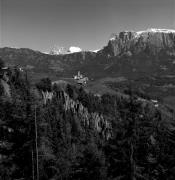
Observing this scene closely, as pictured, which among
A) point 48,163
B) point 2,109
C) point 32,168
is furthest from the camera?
point 2,109

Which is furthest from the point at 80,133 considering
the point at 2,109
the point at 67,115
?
the point at 2,109

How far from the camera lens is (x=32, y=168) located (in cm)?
4175

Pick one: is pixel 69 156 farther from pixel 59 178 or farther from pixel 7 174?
pixel 7 174

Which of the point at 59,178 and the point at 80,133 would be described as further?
the point at 80,133

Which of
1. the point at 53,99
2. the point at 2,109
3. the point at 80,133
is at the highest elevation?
the point at 2,109

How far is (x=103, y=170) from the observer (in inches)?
1718

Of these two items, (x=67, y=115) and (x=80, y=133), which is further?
(x=67, y=115)

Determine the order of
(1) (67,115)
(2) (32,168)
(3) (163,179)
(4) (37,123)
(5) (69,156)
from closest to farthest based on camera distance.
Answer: (4) (37,123), (2) (32,168), (3) (163,179), (5) (69,156), (1) (67,115)

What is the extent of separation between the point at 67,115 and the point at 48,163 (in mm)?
145783

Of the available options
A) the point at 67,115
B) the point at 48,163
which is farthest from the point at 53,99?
the point at 48,163

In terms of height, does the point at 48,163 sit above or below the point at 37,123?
below

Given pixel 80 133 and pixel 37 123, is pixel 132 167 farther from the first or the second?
pixel 80 133

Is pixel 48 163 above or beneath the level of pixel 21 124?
beneath

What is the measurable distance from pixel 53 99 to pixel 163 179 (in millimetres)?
154676
